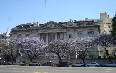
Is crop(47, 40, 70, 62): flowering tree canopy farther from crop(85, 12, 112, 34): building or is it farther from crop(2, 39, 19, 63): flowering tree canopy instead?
crop(85, 12, 112, 34): building

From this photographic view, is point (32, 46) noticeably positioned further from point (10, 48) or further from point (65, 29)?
point (65, 29)

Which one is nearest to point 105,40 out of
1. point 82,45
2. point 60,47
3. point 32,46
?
point 82,45

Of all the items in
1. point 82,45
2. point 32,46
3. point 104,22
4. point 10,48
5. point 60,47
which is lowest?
point 60,47

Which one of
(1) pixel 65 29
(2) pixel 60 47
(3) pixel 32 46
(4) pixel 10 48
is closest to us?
(2) pixel 60 47

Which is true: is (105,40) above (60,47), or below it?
above

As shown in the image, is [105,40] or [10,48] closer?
[105,40]

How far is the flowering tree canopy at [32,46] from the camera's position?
9056cm

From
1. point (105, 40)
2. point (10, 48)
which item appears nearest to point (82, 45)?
point (105, 40)

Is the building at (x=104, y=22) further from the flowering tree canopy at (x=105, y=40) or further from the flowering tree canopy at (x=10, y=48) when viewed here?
the flowering tree canopy at (x=10, y=48)

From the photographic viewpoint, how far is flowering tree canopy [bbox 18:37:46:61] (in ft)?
297

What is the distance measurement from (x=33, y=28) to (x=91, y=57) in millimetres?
24964

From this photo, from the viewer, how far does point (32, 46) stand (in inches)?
3578

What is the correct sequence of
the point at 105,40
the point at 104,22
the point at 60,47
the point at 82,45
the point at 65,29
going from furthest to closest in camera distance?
the point at 104,22
the point at 65,29
the point at 60,47
the point at 82,45
the point at 105,40

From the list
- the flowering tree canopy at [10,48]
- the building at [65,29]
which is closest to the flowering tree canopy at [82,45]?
the building at [65,29]
